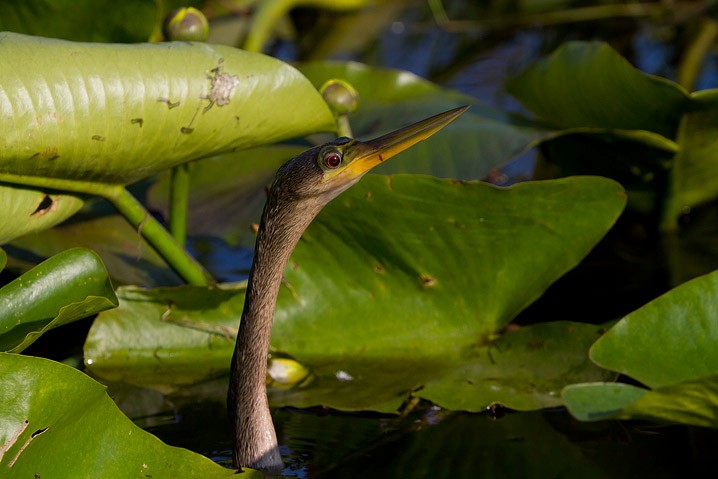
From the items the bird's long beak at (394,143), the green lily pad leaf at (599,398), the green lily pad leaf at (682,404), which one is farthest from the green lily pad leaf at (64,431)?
the green lily pad leaf at (682,404)

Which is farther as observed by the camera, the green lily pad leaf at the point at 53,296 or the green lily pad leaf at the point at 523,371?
the green lily pad leaf at the point at 523,371

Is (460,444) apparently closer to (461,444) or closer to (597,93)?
(461,444)

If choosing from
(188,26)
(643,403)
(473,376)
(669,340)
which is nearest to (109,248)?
(188,26)

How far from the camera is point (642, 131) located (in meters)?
3.50

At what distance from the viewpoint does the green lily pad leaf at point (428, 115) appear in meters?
3.61

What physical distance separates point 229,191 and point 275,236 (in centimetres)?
176

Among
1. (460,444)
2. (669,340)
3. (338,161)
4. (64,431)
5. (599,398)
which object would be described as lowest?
(460,444)

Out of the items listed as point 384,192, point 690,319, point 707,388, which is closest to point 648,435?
point 690,319

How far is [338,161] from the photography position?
89.2 inches

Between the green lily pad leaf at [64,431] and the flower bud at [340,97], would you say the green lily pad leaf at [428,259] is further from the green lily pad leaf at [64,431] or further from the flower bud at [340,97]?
the green lily pad leaf at [64,431]

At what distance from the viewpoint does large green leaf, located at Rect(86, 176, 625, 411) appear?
2.84 meters

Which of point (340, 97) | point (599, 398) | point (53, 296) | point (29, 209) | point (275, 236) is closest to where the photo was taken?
point (599, 398)

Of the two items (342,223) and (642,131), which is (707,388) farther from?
(642,131)

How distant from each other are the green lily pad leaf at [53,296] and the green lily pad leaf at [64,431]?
29 centimetres
